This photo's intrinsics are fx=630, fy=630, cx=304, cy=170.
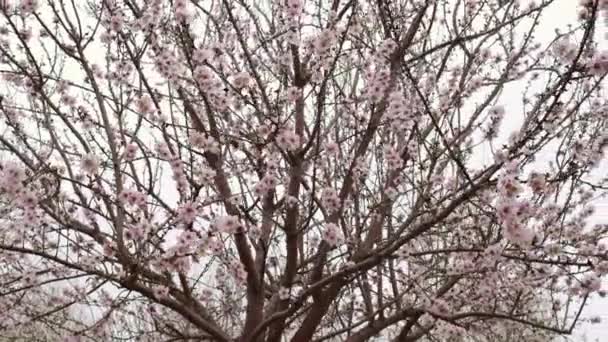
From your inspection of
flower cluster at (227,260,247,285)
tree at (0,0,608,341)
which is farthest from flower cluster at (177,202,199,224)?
flower cluster at (227,260,247,285)

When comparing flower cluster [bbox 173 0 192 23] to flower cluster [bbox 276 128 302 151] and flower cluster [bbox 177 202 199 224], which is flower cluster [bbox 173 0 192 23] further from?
flower cluster [bbox 177 202 199 224]

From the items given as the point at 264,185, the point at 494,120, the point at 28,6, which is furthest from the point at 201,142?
the point at 494,120

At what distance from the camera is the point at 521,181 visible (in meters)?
1.92

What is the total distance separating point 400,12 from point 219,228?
1835mm

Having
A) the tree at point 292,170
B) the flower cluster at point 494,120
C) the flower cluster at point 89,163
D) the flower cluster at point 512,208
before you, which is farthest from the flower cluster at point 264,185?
the flower cluster at point 512,208

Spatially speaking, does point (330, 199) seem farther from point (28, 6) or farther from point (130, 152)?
point (28, 6)

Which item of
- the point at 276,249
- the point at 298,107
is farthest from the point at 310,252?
the point at 298,107

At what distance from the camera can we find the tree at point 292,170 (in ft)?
7.59

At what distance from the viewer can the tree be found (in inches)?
91.0

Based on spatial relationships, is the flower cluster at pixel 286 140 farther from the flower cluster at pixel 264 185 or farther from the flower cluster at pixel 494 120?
the flower cluster at pixel 494 120

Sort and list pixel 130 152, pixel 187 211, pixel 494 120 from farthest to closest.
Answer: pixel 130 152 → pixel 494 120 → pixel 187 211

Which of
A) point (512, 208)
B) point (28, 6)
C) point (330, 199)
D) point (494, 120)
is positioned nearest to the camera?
point (512, 208)

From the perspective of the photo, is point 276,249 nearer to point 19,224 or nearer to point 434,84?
point 434,84

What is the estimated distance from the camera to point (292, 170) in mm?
3039
